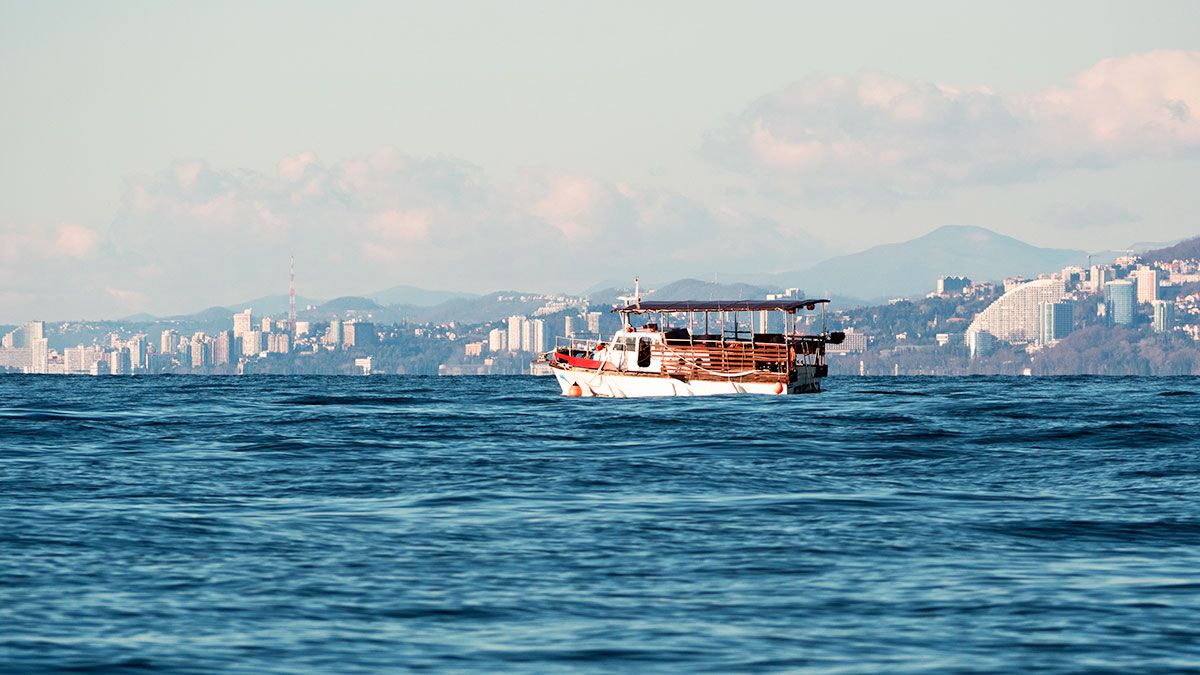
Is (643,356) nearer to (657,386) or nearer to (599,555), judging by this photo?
(657,386)

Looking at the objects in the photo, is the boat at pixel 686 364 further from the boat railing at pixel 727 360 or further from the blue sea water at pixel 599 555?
the blue sea water at pixel 599 555

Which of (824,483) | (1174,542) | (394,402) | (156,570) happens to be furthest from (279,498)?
(394,402)

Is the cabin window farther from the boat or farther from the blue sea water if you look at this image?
the blue sea water

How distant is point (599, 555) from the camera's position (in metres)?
30.8

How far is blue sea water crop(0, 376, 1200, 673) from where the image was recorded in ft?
74.5

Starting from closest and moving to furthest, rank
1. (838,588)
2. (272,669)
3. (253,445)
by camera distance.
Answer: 1. (272,669)
2. (838,588)
3. (253,445)

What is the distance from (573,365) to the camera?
114 meters

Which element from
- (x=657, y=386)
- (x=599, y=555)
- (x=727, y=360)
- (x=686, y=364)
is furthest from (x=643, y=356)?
(x=599, y=555)

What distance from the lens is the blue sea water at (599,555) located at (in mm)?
22703

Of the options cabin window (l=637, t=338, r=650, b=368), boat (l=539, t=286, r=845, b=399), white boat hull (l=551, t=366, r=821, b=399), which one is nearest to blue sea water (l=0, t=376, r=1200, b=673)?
white boat hull (l=551, t=366, r=821, b=399)

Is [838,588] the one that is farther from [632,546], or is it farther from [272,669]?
[272,669]

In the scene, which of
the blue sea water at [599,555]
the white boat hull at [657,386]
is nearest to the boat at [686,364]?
the white boat hull at [657,386]

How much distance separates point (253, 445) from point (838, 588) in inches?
1453

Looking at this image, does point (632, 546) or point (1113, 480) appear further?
point (1113, 480)
